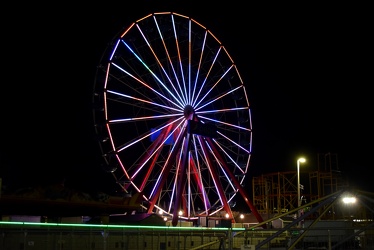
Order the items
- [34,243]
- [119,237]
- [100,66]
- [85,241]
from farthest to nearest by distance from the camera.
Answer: [100,66], [119,237], [85,241], [34,243]

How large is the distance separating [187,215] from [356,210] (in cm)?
2056

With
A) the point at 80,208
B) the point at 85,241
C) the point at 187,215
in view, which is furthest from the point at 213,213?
the point at 85,241

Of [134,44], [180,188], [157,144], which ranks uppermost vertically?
[134,44]

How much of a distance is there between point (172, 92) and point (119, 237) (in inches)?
704

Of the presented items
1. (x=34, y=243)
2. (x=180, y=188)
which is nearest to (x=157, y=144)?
(x=180, y=188)

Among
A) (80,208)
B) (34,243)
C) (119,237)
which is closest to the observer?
(34,243)

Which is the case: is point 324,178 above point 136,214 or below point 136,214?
above

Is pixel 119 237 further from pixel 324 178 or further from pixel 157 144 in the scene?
pixel 324 178

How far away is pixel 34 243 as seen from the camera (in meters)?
17.6

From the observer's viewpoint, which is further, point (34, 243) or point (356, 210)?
point (356, 210)

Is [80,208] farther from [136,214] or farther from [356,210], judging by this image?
[356,210]

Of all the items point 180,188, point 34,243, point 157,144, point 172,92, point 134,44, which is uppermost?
point 134,44

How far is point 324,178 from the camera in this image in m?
48.8

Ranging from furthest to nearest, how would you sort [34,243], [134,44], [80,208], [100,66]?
1. [134,44]
2. [100,66]
3. [80,208]
4. [34,243]
